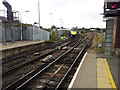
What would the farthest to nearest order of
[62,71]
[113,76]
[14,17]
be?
[14,17] → [62,71] → [113,76]

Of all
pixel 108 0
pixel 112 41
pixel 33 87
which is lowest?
pixel 33 87

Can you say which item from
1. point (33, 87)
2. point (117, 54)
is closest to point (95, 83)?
point (33, 87)

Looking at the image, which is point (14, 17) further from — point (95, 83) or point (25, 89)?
point (95, 83)

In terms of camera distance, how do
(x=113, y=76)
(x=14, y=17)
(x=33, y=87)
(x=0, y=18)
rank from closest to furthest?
(x=33, y=87), (x=113, y=76), (x=0, y=18), (x=14, y=17)

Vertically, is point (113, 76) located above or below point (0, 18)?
→ below

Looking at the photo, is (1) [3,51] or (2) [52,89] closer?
(2) [52,89]

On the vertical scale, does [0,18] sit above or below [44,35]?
above

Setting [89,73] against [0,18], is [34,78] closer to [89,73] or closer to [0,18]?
[89,73]

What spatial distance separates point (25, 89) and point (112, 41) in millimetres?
10061

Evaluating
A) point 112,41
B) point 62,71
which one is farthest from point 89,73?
point 112,41

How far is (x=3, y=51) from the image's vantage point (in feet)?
43.2

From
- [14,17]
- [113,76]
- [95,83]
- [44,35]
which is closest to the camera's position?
[95,83]

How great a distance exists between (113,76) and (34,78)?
444 centimetres

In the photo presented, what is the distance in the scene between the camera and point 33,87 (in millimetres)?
6371
